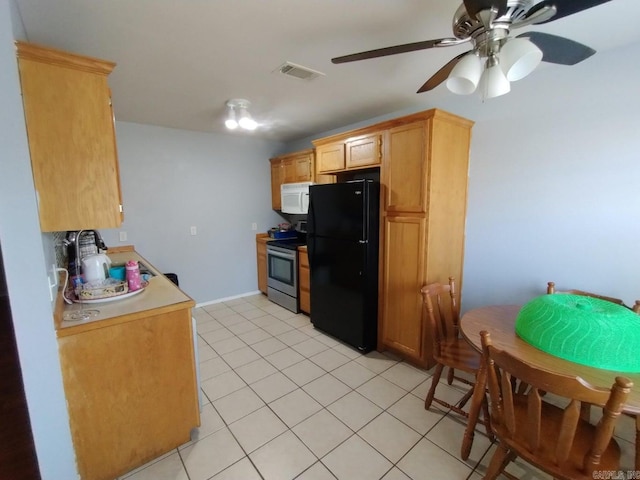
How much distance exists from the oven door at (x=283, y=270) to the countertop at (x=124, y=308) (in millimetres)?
1824

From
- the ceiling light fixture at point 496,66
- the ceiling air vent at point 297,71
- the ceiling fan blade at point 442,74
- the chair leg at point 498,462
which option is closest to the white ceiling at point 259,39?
the ceiling air vent at point 297,71

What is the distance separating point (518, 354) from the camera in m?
1.34

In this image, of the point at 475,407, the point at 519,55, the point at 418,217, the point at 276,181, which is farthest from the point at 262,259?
the point at 519,55

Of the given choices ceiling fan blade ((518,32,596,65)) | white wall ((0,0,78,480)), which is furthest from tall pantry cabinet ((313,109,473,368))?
white wall ((0,0,78,480))

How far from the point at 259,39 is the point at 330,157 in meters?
1.50

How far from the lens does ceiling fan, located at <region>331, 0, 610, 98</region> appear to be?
1.02m

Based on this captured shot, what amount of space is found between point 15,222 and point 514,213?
3070 mm

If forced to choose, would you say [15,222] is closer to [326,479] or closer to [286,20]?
[286,20]

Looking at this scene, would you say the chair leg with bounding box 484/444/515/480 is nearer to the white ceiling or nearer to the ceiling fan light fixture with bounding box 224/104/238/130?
the white ceiling

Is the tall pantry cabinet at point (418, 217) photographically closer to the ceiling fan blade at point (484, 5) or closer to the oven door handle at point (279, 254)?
the ceiling fan blade at point (484, 5)

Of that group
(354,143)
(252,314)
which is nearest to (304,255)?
(252,314)

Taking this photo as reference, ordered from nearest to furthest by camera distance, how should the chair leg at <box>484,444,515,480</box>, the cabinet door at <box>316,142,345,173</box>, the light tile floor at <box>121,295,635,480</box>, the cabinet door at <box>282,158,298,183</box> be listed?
the chair leg at <box>484,444,515,480</box> < the light tile floor at <box>121,295,635,480</box> < the cabinet door at <box>316,142,345,173</box> < the cabinet door at <box>282,158,298,183</box>

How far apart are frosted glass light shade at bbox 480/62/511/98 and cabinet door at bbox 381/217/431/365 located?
113 cm

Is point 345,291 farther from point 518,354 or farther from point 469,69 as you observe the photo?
point 469,69
